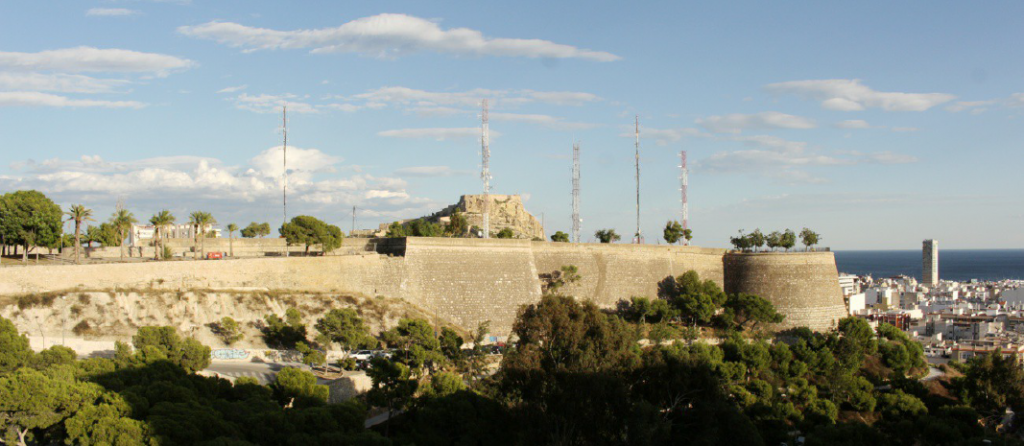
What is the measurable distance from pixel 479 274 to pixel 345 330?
14.0 meters

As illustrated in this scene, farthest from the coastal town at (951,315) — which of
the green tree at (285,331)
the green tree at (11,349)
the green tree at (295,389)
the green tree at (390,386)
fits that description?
the green tree at (11,349)

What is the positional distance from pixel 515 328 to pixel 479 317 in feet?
50.1

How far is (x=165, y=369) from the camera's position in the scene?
3073 cm

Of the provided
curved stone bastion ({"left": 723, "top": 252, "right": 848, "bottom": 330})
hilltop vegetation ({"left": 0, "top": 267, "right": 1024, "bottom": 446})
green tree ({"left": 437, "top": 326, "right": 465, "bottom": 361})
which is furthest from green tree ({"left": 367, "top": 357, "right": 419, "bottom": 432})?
curved stone bastion ({"left": 723, "top": 252, "right": 848, "bottom": 330})

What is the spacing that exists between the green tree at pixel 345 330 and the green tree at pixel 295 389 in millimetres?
8931

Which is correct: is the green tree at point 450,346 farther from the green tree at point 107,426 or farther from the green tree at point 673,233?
the green tree at point 673,233

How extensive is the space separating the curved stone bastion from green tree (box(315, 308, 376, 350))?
30.9 meters

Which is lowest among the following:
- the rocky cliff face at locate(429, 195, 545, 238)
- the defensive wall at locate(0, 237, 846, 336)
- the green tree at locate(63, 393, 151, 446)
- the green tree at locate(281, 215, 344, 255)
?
the green tree at locate(63, 393, 151, 446)

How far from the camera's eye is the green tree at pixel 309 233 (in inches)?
2109

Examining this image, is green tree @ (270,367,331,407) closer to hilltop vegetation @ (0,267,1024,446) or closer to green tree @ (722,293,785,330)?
hilltop vegetation @ (0,267,1024,446)

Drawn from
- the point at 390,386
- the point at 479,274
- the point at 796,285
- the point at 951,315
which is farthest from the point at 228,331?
the point at 951,315

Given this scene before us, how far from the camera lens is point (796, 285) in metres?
60.7

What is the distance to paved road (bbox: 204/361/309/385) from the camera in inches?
1452

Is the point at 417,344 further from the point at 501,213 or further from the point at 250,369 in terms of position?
the point at 501,213
